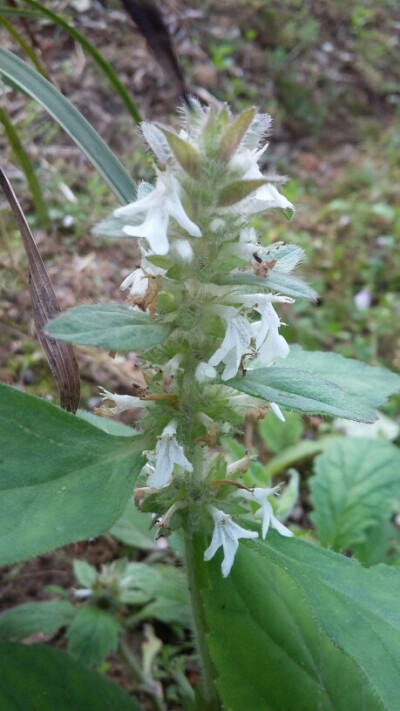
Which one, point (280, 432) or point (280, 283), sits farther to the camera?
point (280, 432)

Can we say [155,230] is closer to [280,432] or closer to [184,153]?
[184,153]

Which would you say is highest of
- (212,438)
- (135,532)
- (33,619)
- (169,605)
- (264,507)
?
(212,438)

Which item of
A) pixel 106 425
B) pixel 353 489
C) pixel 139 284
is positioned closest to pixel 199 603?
pixel 106 425

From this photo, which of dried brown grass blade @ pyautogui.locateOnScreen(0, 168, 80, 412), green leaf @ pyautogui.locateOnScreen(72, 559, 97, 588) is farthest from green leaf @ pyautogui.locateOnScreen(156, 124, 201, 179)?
green leaf @ pyautogui.locateOnScreen(72, 559, 97, 588)

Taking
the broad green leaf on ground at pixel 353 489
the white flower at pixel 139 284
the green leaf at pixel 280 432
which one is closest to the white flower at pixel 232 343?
the white flower at pixel 139 284

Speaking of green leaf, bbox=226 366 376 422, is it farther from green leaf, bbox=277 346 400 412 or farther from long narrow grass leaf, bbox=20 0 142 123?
long narrow grass leaf, bbox=20 0 142 123

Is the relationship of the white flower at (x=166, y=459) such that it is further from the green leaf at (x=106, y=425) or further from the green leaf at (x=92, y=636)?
the green leaf at (x=92, y=636)
